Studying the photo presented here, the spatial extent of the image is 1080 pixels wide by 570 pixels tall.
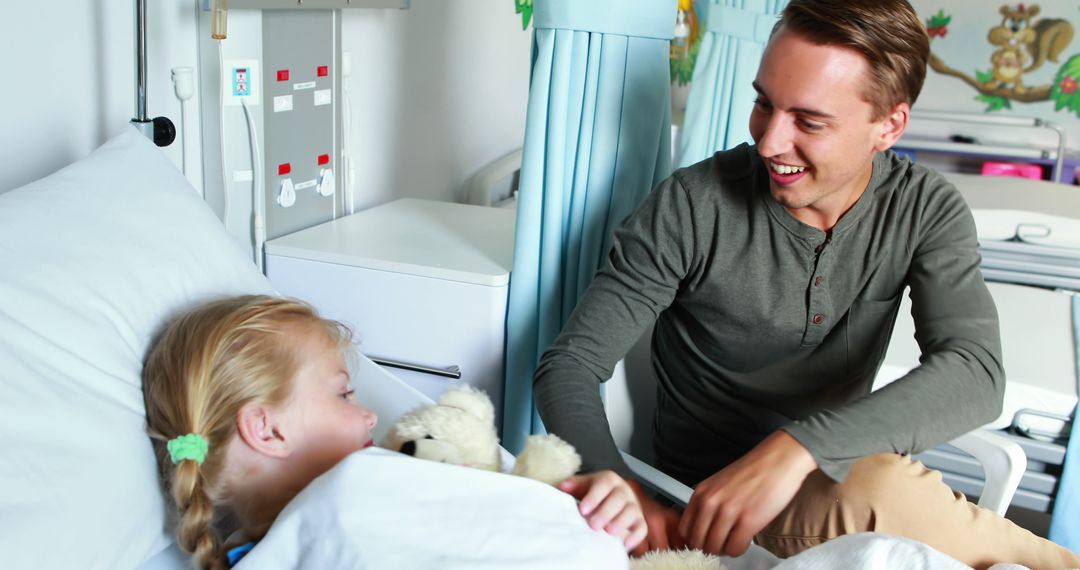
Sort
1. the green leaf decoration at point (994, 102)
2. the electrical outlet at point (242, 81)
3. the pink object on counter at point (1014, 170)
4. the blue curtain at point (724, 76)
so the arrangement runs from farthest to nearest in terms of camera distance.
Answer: the green leaf decoration at point (994, 102) → the pink object on counter at point (1014, 170) → the blue curtain at point (724, 76) → the electrical outlet at point (242, 81)

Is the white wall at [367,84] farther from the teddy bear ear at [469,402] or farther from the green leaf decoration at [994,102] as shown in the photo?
the green leaf decoration at [994,102]

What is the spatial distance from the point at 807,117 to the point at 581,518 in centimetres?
69

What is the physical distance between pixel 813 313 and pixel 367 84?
1.19 meters

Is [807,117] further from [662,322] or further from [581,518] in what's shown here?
[581,518]

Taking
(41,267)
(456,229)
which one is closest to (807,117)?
(456,229)

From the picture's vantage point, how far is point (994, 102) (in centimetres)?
462

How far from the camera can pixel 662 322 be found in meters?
1.75

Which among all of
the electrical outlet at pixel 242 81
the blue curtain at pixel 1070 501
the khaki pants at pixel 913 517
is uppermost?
the electrical outlet at pixel 242 81

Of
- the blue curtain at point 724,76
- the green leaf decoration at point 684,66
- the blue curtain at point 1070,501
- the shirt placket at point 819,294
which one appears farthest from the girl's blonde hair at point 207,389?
the green leaf decoration at point 684,66

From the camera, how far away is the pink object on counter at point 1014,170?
14.4 feet

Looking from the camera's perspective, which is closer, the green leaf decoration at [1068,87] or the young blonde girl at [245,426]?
the young blonde girl at [245,426]

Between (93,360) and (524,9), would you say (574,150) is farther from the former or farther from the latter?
(524,9)

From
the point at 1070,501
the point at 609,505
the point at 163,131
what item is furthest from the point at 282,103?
the point at 1070,501

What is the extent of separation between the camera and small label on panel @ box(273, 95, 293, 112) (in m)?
1.88
